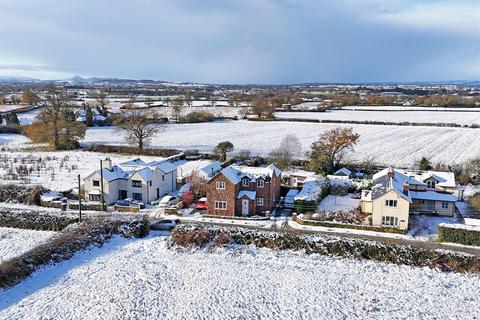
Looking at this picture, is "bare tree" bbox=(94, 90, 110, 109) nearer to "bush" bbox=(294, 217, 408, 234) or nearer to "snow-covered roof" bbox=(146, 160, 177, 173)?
"snow-covered roof" bbox=(146, 160, 177, 173)

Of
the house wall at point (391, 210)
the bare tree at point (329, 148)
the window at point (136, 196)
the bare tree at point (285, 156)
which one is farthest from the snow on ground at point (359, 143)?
the window at point (136, 196)

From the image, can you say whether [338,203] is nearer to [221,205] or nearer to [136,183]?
[221,205]

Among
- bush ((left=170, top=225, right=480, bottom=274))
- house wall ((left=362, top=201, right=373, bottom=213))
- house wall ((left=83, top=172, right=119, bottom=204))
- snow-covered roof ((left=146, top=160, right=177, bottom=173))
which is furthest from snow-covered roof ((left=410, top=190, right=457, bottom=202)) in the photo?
house wall ((left=83, top=172, right=119, bottom=204))

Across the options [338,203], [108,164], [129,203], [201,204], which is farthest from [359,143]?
[129,203]

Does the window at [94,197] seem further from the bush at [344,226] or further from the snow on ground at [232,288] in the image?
the bush at [344,226]

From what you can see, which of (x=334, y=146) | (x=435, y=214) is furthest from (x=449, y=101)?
(x=435, y=214)

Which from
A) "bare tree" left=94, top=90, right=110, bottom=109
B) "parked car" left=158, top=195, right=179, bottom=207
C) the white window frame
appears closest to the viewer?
the white window frame
